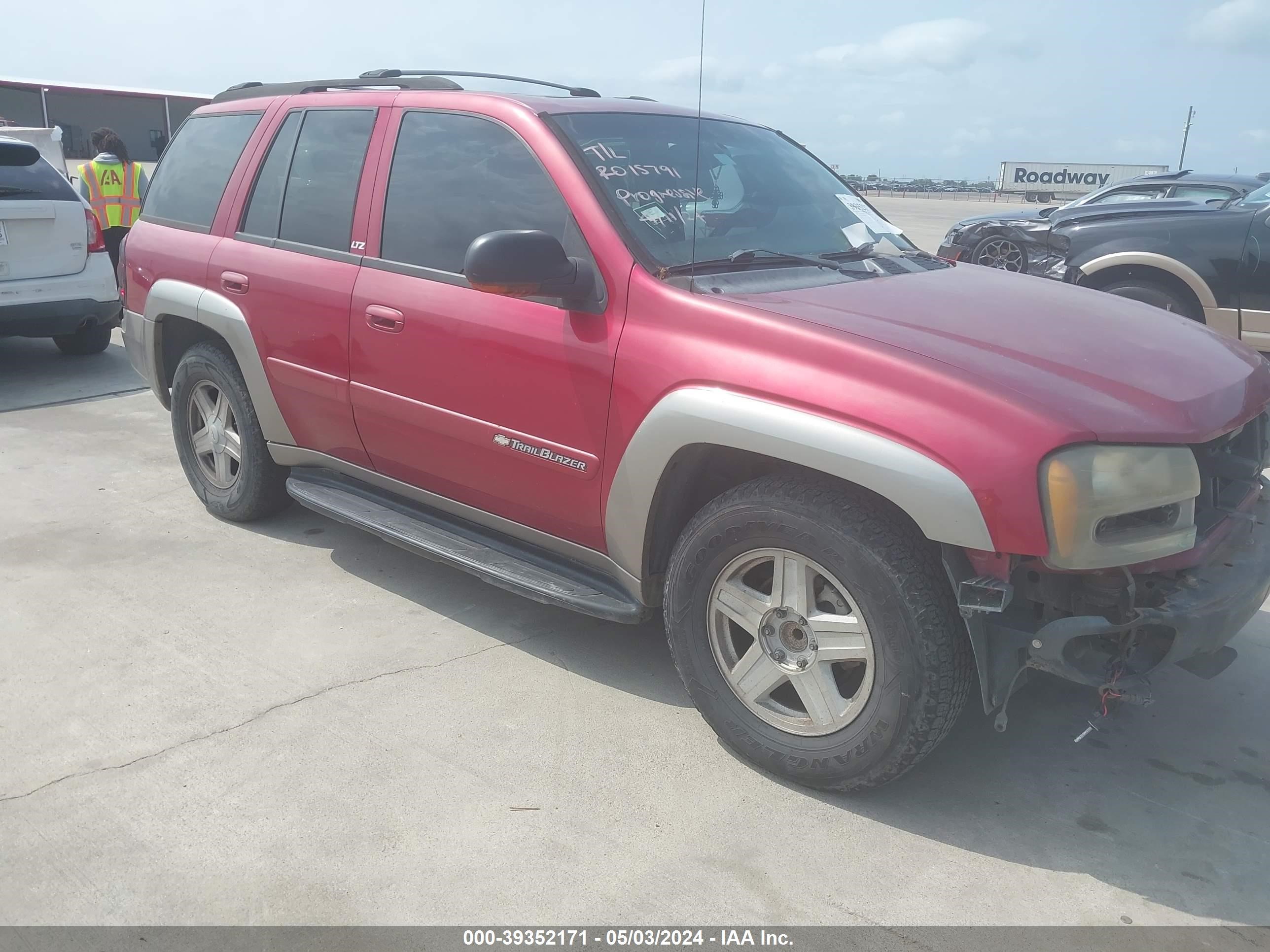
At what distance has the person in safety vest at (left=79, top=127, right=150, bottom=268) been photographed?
9531 millimetres

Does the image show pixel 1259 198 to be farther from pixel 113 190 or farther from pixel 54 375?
pixel 113 190

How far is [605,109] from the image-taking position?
367 centimetres

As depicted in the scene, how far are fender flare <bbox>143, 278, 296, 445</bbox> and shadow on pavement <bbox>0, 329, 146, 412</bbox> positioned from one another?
123 inches

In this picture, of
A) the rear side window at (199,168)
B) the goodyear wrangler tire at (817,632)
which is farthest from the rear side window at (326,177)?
the goodyear wrangler tire at (817,632)

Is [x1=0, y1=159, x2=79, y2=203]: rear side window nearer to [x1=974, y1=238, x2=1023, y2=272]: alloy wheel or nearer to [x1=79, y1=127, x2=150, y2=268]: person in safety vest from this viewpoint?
[x1=79, y1=127, x2=150, y2=268]: person in safety vest

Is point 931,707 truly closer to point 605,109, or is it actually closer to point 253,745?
point 253,745

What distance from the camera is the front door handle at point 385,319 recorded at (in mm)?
3674

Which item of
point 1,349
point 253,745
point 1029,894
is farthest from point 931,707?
point 1,349

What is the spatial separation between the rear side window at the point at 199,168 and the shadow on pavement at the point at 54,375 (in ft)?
9.29

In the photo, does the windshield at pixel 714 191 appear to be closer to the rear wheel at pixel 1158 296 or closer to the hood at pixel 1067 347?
the hood at pixel 1067 347

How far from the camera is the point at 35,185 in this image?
24.6ft

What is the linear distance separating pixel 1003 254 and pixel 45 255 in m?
7.94

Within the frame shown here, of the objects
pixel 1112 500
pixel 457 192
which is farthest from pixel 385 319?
pixel 1112 500

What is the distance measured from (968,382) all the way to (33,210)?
281 inches
